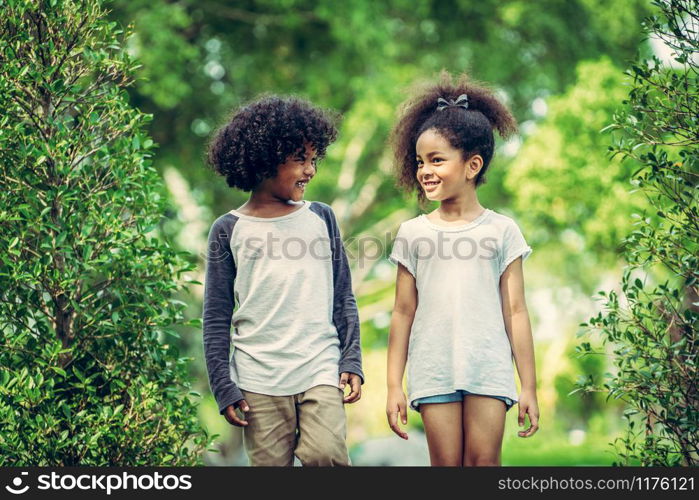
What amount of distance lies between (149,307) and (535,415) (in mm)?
1972

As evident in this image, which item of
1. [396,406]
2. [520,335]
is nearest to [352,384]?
[396,406]

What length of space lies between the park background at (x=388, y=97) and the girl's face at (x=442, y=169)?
17.1ft

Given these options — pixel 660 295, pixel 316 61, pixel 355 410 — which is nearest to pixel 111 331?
pixel 660 295

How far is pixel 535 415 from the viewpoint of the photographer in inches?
165

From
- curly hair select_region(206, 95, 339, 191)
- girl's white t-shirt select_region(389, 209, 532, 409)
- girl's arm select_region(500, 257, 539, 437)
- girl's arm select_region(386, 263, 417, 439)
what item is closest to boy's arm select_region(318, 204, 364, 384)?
girl's arm select_region(386, 263, 417, 439)

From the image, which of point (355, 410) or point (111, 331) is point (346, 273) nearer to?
point (111, 331)

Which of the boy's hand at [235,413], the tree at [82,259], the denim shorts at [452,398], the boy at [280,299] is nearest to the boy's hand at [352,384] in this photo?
the boy at [280,299]

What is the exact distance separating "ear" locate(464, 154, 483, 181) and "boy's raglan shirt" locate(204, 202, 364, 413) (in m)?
0.76

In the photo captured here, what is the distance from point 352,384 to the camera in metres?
4.26

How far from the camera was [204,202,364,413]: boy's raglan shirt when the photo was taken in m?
4.21

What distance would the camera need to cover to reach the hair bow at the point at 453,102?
4578mm

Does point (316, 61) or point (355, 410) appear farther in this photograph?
point (355, 410)

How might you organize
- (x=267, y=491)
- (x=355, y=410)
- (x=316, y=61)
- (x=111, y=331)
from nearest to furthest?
(x=267, y=491) < (x=111, y=331) < (x=316, y=61) < (x=355, y=410)

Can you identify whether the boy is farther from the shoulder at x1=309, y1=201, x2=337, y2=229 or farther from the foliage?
the foliage
